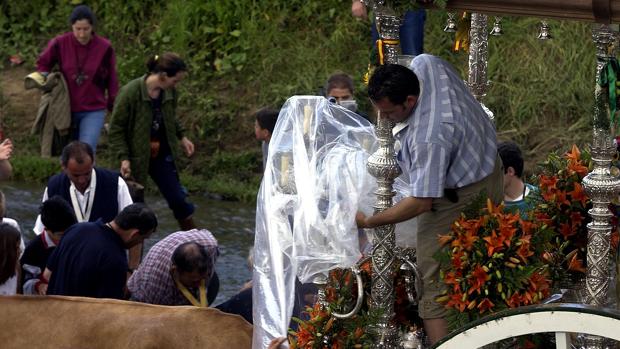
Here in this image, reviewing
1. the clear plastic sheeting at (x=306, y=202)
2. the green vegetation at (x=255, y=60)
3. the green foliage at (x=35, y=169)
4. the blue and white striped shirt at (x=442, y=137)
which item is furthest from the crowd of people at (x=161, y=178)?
the green vegetation at (x=255, y=60)

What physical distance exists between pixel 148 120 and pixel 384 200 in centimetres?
429

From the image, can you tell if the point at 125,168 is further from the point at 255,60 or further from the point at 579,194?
the point at 579,194

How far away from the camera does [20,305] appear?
643 centimetres

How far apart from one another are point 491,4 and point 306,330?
5.07 ft

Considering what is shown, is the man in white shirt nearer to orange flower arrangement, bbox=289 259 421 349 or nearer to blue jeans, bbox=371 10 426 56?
blue jeans, bbox=371 10 426 56

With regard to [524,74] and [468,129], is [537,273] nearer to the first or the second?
[468,129]

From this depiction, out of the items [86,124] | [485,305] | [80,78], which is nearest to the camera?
[485,305]

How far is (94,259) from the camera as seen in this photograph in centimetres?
707

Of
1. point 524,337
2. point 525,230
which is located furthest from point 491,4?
point 524,337

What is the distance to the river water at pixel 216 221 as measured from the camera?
978 cm

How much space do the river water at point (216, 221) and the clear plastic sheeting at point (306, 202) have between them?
11.3ft

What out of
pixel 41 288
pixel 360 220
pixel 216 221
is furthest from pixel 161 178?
pixel 360 220

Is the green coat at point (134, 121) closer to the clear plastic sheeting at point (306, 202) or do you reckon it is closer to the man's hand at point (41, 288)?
the man's hand at point (41, 288)

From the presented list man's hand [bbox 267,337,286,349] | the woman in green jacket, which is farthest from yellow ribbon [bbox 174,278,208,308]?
the woman in green jacket
